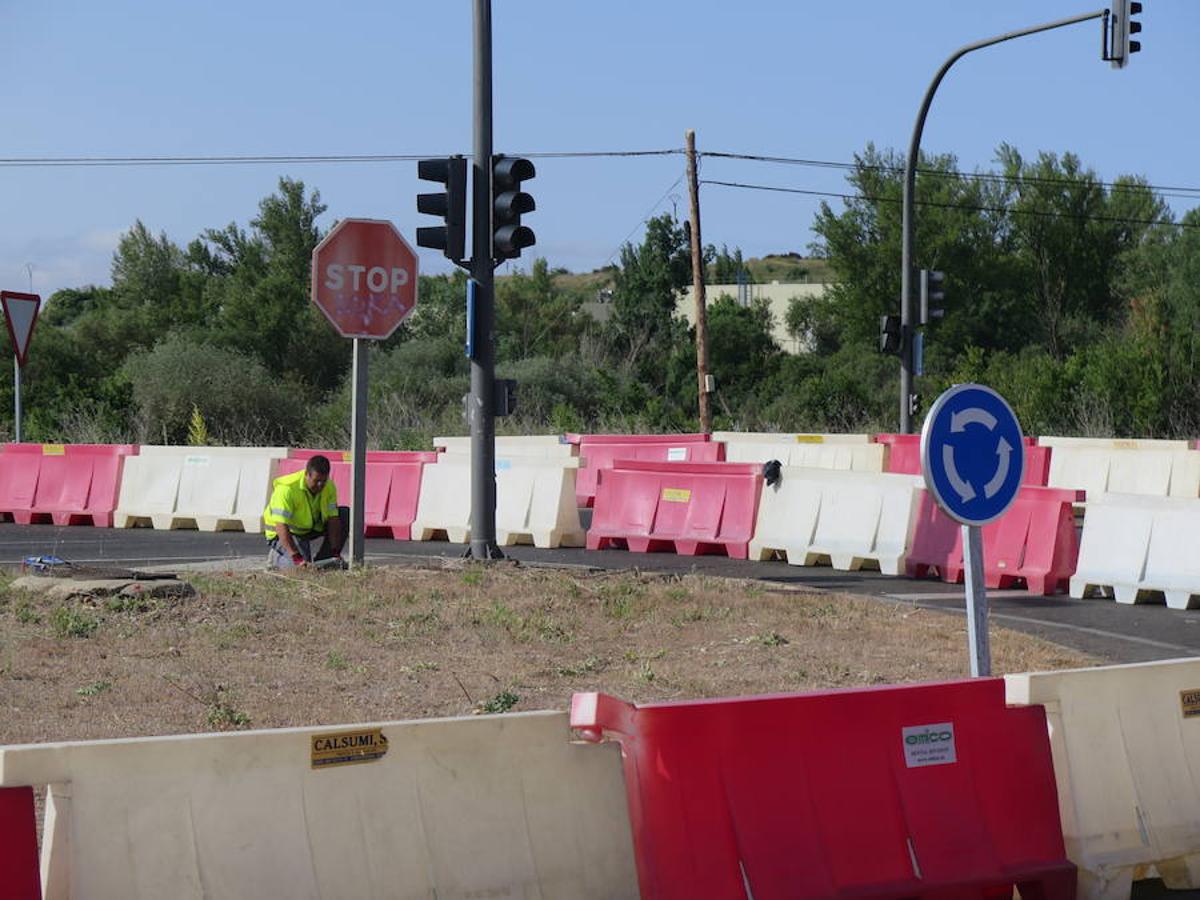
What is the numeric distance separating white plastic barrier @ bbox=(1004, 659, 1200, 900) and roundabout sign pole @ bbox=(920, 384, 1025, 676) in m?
0.56

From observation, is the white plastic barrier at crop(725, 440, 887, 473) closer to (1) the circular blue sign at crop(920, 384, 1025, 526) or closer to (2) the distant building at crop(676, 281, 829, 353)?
(1) the circular blue sign at crop(920, 384, 1025, 526)

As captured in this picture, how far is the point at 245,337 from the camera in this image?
185 feet

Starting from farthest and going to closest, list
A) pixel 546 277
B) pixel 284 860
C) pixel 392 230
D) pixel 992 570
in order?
pixel 546 277, pixel 992 570, pixel 392 230, pixel 284 860

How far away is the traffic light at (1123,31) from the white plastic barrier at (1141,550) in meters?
8.28

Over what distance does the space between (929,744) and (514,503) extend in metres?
14.1

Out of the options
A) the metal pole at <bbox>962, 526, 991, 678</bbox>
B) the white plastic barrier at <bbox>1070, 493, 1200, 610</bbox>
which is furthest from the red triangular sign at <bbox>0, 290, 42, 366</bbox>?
the metal pole at <bbox>962, 526, 991, 678</bbox>

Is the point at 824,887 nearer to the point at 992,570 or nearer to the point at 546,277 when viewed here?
the point at 992,570

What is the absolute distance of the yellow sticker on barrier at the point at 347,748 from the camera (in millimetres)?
5039

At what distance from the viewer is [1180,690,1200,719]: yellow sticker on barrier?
649 cm

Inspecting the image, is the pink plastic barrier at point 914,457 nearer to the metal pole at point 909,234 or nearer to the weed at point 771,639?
the metal pole at point 909,234

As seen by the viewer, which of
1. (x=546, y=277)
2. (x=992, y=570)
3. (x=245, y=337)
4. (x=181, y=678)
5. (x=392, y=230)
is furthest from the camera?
(x=546, y=277)

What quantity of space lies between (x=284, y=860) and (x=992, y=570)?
1159 cm

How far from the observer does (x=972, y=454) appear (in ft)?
21.8

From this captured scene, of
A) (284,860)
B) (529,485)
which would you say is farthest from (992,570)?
(284,860)
